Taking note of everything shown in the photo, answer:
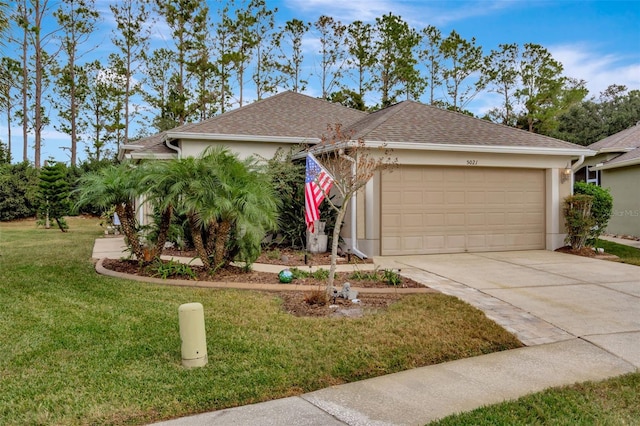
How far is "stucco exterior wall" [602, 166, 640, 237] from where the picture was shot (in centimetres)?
1612

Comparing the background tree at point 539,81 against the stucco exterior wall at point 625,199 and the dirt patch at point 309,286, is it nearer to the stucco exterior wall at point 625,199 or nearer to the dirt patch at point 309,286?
the stucco exterior wall at point 625,199

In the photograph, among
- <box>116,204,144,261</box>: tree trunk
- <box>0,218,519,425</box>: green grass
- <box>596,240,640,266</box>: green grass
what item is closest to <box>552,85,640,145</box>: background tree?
<box>596,240,640,266</box>: green grass

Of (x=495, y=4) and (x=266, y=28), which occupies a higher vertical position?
(x=266, y=28)

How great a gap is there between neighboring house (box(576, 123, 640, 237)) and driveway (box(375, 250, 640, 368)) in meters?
6.55

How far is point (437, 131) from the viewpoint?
1241 cm

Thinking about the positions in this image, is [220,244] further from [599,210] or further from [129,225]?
[599,210]

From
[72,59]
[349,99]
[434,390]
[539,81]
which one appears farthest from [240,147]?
[539,81]

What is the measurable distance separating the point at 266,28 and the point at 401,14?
851 cm

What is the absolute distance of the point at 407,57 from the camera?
3012 centimetres

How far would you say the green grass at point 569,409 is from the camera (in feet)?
11.6

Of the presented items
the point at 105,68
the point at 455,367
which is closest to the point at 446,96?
the point at 105,68

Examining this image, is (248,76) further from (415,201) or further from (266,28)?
(415,201)

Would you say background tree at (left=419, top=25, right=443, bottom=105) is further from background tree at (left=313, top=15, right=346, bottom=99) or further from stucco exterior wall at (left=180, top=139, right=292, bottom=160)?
stucco exterior wall at (left=180, top=139, right=292, bottom=160)

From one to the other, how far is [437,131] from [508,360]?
27.8 ft
